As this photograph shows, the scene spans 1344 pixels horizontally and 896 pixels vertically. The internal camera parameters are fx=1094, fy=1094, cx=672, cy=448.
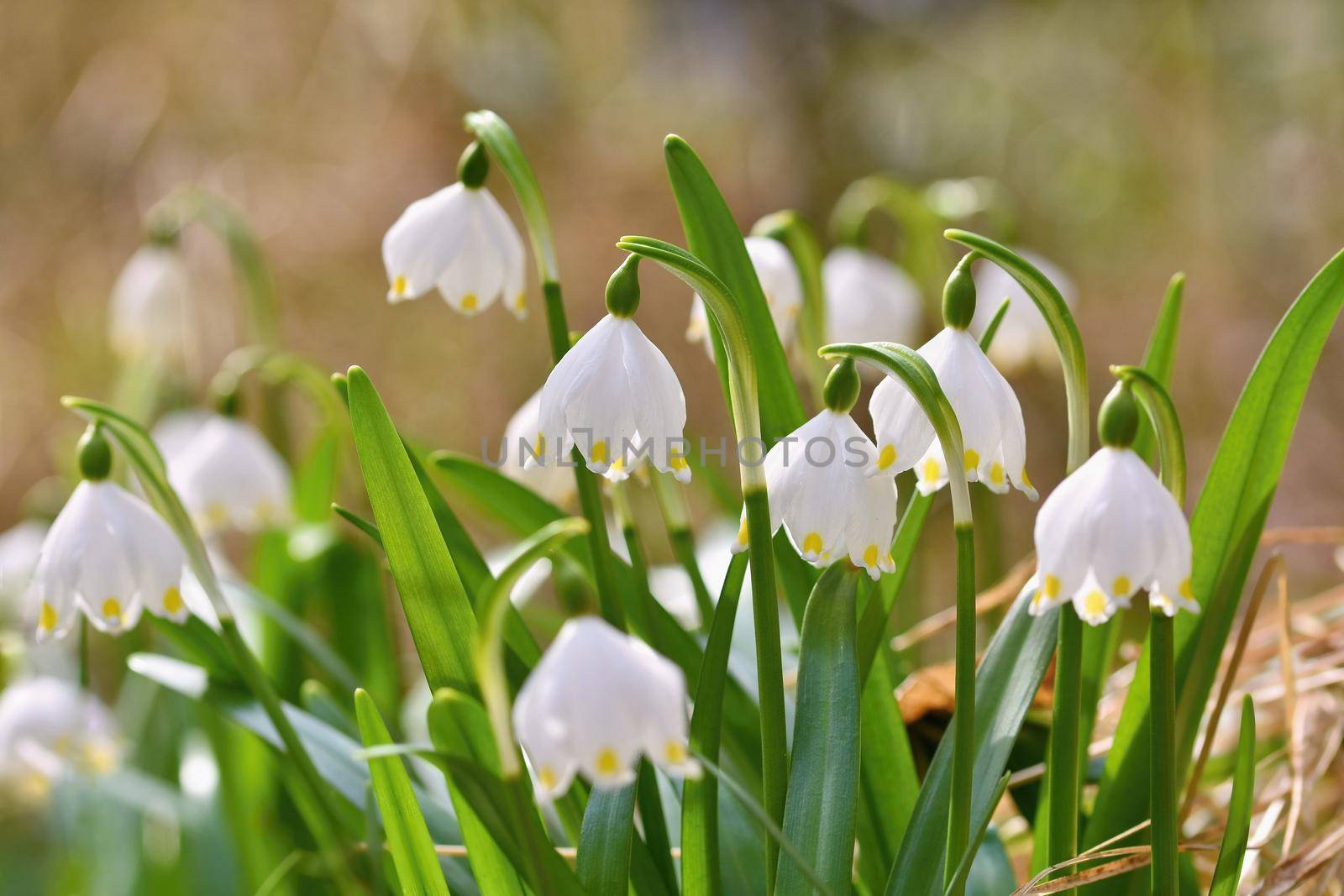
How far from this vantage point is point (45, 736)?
1.32m

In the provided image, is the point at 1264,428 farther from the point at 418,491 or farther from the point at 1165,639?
the point at 418,491

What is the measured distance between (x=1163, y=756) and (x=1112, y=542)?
6.8 inches

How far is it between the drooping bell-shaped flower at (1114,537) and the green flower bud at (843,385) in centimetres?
13

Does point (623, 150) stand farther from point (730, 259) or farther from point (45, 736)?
point (730, 259)

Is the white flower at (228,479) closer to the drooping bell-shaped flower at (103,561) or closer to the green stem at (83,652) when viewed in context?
the green stem at (83,652)

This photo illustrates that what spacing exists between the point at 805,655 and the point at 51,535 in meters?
0.56

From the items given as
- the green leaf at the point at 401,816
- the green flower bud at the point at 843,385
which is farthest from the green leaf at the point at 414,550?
the green flower bud at the point at 843,385

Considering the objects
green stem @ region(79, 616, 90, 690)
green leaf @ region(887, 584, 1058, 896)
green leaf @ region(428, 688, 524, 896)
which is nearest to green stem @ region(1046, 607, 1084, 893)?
green leaf @ region(887, 584, 1058, 896)

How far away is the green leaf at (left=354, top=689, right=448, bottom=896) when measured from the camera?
726 millimetres

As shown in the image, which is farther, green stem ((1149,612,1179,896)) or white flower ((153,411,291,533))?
white flower ((153,411,291,533))

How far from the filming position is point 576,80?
481 centimetres

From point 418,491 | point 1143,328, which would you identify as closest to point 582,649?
point 418,491

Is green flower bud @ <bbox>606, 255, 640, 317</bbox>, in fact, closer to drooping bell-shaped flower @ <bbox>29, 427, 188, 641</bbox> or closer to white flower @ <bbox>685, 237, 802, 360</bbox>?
white flower @ <bbox>685, 237, 802, 360</bbox>

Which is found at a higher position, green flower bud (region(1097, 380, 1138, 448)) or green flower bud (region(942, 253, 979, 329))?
green flower bud (region(942, 253, 979, 329))
